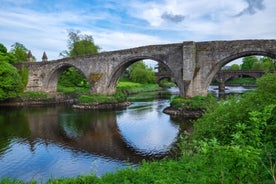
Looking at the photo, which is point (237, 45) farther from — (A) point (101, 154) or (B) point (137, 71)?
(B) point (137, 71)

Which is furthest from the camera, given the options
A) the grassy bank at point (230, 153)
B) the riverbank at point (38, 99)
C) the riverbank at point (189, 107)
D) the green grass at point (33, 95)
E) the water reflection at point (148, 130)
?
the green grass at point (33, 95)

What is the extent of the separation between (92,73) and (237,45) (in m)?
20.5

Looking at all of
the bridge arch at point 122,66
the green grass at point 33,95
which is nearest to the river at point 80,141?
the bridge arch at point 122,66

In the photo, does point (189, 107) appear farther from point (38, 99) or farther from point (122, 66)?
point (38, 99)

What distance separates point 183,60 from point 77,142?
15.6 m

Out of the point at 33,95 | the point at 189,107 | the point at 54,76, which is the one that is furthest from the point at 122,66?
the point at 33,95

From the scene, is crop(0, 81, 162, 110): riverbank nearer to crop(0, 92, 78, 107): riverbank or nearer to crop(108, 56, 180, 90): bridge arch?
crop(0, 92, 78, 107): riverbank

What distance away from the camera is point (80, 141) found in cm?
1736

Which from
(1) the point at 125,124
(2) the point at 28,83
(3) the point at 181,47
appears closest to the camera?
Answer: (1) the point at 125,124

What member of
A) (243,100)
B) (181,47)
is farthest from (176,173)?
(181,47)

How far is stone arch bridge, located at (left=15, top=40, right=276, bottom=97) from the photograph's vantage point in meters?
25.5

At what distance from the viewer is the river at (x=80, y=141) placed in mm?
12508

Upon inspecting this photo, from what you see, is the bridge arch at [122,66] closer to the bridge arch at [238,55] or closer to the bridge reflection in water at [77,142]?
the bridge arch at [238,55]

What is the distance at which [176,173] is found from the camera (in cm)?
694
